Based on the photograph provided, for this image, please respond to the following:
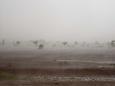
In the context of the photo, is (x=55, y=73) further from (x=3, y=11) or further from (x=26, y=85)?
(x=3, y=11)

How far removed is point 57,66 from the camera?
421cm

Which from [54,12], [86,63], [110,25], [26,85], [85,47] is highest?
[54,12]

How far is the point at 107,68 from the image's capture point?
4164 mm

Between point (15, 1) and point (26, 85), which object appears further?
point (15, 1)

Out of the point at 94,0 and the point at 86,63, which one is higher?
the point at 94,0

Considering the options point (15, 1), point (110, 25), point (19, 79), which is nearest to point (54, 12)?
point (15, 1)

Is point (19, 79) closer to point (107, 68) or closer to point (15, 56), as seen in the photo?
point (15, 56)

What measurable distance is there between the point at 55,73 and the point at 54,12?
1023mm

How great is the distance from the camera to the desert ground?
410 cm

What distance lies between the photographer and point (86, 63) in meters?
4.18

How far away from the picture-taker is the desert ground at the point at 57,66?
4.10 meters

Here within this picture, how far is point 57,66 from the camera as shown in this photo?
421cm

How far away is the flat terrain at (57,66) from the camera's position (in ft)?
13.4

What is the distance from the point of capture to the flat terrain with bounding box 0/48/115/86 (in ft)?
13.4
